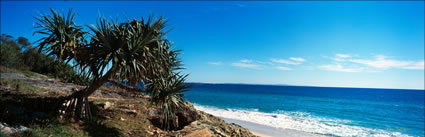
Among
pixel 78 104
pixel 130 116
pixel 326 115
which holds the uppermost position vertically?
pixel 78 104

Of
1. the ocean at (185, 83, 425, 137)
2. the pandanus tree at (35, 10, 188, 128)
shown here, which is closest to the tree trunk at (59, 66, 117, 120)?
the pandanus tree at (35, 10, 188, 128)

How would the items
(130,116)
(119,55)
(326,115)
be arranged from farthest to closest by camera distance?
(326,115) < (130,116) < (119,55)

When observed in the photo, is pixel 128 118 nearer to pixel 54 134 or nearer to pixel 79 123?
pixel 79 123

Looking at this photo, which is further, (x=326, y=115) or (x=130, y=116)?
(x=326, y=115)

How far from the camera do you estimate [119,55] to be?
5.89 m

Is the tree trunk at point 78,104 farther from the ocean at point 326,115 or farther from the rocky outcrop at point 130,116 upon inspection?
the ocean at point 326,115

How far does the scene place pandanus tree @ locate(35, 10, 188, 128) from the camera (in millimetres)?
6004

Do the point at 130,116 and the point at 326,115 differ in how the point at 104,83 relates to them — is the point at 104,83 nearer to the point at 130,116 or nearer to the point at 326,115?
the point at 130,116

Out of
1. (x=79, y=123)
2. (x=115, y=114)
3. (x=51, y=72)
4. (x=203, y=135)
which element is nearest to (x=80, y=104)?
(x=79, y=123)

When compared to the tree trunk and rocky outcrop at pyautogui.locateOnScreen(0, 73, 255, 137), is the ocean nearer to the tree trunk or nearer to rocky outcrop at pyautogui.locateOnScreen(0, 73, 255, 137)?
rocky outcrop at pyautogui.locateOnScreen(0, 73, 255, 137)

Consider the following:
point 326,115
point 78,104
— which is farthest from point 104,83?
point 326,115

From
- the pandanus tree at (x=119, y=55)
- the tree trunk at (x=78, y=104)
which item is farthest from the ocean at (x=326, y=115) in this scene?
the tree trunk at (x=78, y=104)

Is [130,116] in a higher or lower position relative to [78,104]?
lower

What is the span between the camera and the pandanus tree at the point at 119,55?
19.7 ft
